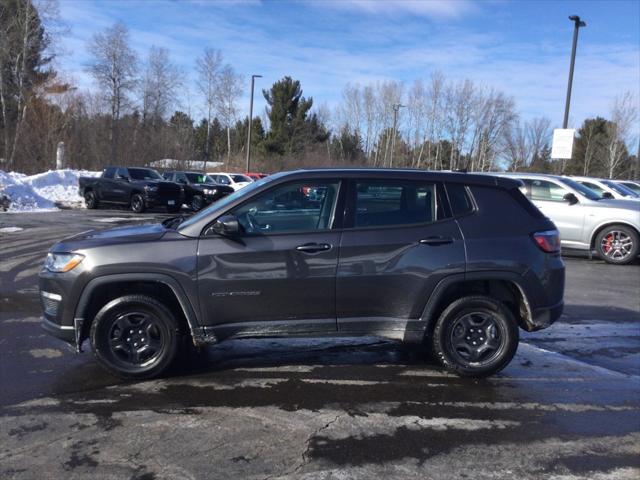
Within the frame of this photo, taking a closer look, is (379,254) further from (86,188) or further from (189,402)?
(86,188)

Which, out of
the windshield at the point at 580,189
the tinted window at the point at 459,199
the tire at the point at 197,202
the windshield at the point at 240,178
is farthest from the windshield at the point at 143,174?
the tinted window at the point at 459,199

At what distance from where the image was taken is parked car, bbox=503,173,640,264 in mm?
11852

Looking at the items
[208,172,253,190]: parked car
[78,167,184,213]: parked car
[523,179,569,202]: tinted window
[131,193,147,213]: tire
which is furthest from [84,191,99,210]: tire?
[523,179,569,202]: tinted window

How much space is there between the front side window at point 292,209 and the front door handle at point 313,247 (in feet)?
0.53

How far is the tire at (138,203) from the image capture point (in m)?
22.5

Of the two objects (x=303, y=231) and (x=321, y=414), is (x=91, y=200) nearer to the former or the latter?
(x=303, y=231)

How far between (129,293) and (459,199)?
3.00 metres

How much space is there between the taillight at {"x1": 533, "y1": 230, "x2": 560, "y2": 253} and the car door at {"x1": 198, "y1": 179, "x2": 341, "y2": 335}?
181cm

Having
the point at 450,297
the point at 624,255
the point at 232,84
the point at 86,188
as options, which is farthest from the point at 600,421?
the point at 232,84

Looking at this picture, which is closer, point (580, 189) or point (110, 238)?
point (110, 238)

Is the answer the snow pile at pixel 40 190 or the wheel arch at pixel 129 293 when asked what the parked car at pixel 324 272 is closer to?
the wheel arch at pixel 129 293

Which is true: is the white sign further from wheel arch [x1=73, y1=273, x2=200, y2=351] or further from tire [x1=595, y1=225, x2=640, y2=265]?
wheel arch [x1=73, y1=273, x2=200, y2=351]

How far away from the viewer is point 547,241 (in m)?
5.04

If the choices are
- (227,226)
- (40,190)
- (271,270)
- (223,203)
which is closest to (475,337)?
(271,270)
